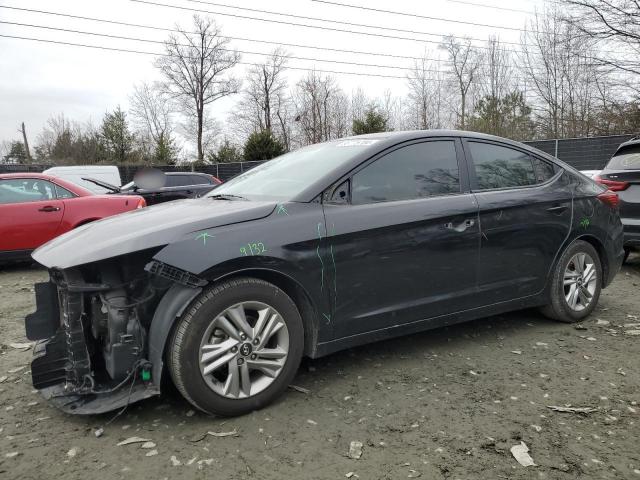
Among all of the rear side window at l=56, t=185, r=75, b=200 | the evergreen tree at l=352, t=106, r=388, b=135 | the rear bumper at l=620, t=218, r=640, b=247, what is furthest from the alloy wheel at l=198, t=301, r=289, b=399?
the evergreen tree at l=352, t=106, r=388, b=135

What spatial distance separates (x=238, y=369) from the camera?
2.71m

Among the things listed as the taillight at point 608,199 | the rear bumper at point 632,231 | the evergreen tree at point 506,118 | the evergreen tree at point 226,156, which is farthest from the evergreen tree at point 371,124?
the taillight at point 608,199

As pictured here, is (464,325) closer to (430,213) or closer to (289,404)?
(430,213)

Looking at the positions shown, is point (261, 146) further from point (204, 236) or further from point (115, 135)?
point (204, 236)

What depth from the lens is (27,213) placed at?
23.2ft

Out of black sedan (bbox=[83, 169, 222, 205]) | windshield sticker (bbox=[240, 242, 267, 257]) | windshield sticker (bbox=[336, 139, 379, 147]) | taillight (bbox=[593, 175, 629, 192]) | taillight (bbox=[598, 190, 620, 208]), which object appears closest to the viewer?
windshield sticker (bbox=[240, 242, 267, 257])

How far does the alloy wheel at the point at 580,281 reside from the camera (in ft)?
13.8

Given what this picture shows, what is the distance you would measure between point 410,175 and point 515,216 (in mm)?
961

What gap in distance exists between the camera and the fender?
2566 millimetres

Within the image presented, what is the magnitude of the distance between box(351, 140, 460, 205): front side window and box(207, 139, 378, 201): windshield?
0.19m

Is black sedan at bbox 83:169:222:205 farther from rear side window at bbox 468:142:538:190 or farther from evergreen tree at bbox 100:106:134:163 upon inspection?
evergreen tree at bbox 100:106:134:163

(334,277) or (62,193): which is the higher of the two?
(62,193)

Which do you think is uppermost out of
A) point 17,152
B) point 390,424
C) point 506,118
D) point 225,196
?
point 17,152

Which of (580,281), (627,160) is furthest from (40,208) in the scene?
(627,160)
